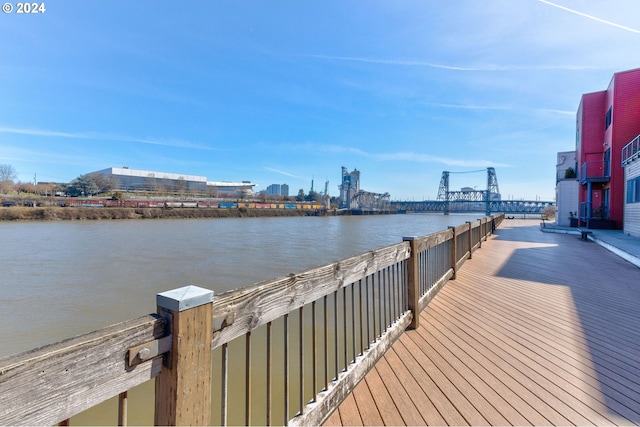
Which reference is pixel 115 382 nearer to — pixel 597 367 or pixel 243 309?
pixel 243 309

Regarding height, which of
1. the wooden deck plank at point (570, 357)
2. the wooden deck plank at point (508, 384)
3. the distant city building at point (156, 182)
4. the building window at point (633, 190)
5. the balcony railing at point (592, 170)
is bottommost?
the wooden deck plank at point (508, 384)

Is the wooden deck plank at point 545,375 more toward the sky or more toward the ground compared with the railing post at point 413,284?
more toward the ground

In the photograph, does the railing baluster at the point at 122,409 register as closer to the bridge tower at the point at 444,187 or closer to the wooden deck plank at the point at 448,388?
the wooden deck plank at the point at 448,388

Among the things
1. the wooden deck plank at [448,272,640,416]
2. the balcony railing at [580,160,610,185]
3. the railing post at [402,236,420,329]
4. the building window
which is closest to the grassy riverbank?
the railing post at [402,236,420,329]

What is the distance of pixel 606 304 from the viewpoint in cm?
353

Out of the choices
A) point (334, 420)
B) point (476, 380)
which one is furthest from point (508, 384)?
point (334, 420)

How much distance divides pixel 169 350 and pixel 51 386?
27cm

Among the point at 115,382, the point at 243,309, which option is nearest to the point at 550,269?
the point at 243,309

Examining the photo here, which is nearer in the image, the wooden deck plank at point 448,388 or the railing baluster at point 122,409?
the railing baluster at point 122,409

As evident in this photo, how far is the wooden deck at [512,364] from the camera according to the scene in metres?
1.70

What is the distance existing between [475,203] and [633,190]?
2680 inches

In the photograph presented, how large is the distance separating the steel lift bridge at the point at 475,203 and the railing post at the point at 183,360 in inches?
2501

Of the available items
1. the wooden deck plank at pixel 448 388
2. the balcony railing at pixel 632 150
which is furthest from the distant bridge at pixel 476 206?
the wooden deck plank at pixel 448 388

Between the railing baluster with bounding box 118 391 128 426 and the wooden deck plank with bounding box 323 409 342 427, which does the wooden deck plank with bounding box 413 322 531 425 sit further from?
the railing baluster with bounding box 118 391 128 426
